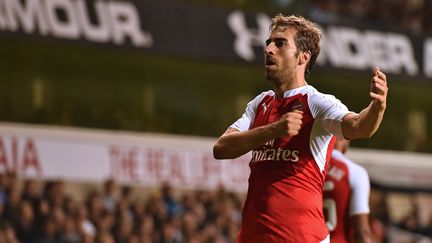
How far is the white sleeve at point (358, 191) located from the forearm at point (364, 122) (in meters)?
2.64

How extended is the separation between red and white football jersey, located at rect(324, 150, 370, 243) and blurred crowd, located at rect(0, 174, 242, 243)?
7.16 meters

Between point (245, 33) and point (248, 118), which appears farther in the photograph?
point (245, 33)

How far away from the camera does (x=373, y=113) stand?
5.46 metres

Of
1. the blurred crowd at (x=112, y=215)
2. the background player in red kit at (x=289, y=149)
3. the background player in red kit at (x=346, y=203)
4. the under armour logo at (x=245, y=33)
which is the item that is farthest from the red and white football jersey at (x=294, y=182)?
the under armour logo at (x=245, y=33)

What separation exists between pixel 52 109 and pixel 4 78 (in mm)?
1087

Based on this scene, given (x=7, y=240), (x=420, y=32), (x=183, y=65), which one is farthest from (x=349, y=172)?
(x=420, y=32)

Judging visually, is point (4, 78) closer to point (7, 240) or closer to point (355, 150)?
point (7, 240)

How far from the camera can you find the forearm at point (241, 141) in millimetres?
5707

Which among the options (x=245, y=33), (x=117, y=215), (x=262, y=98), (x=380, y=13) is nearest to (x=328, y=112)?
(x=262, y=98)

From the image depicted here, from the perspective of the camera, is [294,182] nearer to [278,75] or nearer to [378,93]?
[278,75]

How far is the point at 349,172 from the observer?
27.3 feet

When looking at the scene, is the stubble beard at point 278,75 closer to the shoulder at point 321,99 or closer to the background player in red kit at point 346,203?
the shoulder at point 321,99

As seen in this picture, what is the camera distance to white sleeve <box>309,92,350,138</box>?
A: 5750mm

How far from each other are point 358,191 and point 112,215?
831 cm
